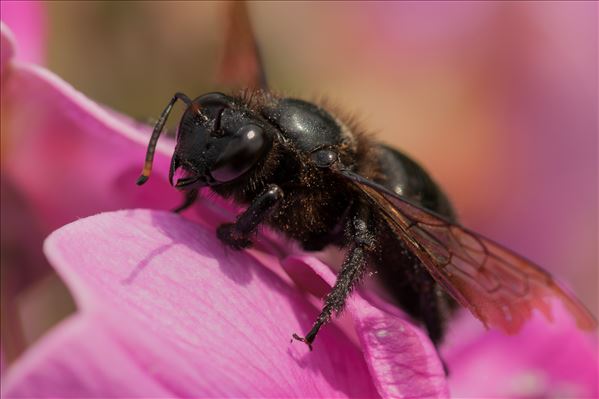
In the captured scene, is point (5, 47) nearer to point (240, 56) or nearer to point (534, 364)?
point (240, 56)

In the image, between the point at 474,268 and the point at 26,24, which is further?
the point at 26,24

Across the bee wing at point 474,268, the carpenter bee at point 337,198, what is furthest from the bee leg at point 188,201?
the bee wing at point 474,268

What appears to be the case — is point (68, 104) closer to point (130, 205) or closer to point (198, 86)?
point (130, 205)

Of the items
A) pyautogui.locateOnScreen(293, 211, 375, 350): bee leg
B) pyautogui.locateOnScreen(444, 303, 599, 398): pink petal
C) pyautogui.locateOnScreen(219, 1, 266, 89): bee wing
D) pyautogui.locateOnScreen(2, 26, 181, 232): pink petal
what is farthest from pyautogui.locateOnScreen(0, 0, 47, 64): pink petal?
pyautogui.locateOnScreen(444, 303, 599, 398): pink petal

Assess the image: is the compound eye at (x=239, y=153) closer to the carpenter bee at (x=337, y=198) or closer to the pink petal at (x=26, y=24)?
the carpenter bee at (x=337, y=198)

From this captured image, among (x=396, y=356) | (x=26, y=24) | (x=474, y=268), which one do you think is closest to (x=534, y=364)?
(x=474, y=268)

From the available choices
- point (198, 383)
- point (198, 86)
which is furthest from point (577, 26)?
point (198, 383)
